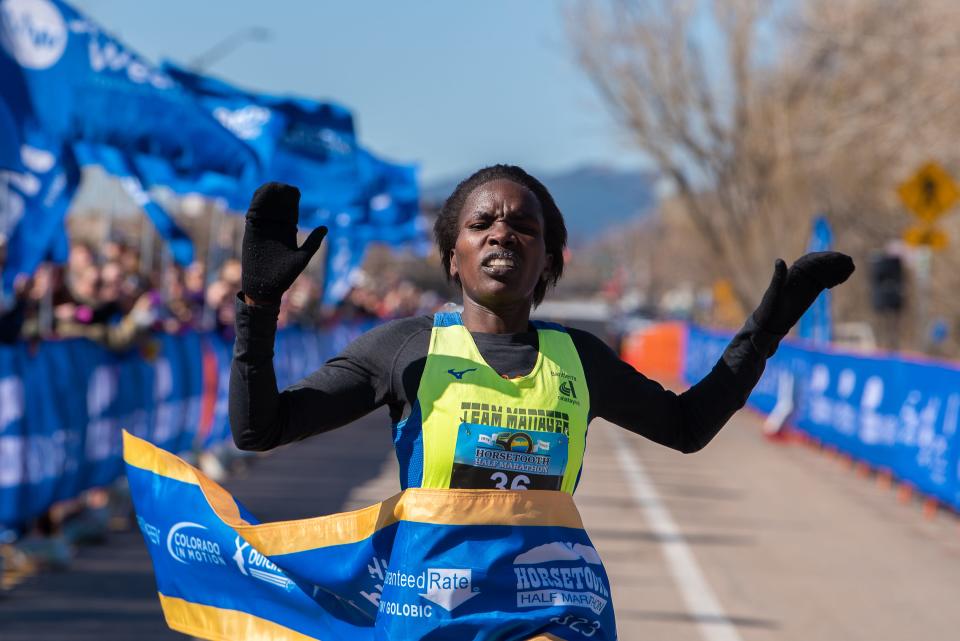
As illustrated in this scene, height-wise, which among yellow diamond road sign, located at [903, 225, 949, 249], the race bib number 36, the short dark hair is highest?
yellow diamond road sign, located at [903, 225, 949, 249]

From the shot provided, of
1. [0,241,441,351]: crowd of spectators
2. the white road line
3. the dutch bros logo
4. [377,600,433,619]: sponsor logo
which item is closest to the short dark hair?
[377,600,433,619]: sponsor logo

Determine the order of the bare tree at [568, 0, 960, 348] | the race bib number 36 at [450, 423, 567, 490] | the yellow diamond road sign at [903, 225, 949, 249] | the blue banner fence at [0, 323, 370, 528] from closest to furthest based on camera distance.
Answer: the race bib number 36 at [450, 423, 567, 490] < the blue banner fence at [0, 323, 370, 528] < the yellow diamond road sign at [903, 225, 949, 249] < the bare tree at [568, 0, 960, 348]

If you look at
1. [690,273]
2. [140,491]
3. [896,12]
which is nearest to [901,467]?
[896,12]

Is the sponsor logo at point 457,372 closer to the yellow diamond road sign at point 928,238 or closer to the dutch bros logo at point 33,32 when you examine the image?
the dutch bros logo at point 33,32

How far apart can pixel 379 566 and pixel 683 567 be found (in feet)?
22.0

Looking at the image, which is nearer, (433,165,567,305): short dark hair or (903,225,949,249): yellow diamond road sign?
(433,165,567,305): short dark hair

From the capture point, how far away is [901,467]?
14.8 meters

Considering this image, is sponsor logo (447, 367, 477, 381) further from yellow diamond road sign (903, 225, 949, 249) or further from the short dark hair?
yellow diamond road sign (903, 225, 949, 249)

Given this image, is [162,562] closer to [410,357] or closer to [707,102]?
[410,357]

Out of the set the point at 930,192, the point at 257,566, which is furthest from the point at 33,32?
the point at 930,192

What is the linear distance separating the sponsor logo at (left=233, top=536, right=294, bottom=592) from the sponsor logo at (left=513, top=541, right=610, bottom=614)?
2.24 feet

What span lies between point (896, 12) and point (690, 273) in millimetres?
91066

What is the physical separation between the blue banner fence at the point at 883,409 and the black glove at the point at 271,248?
10371 mm

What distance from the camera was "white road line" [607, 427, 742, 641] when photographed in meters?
8.01
